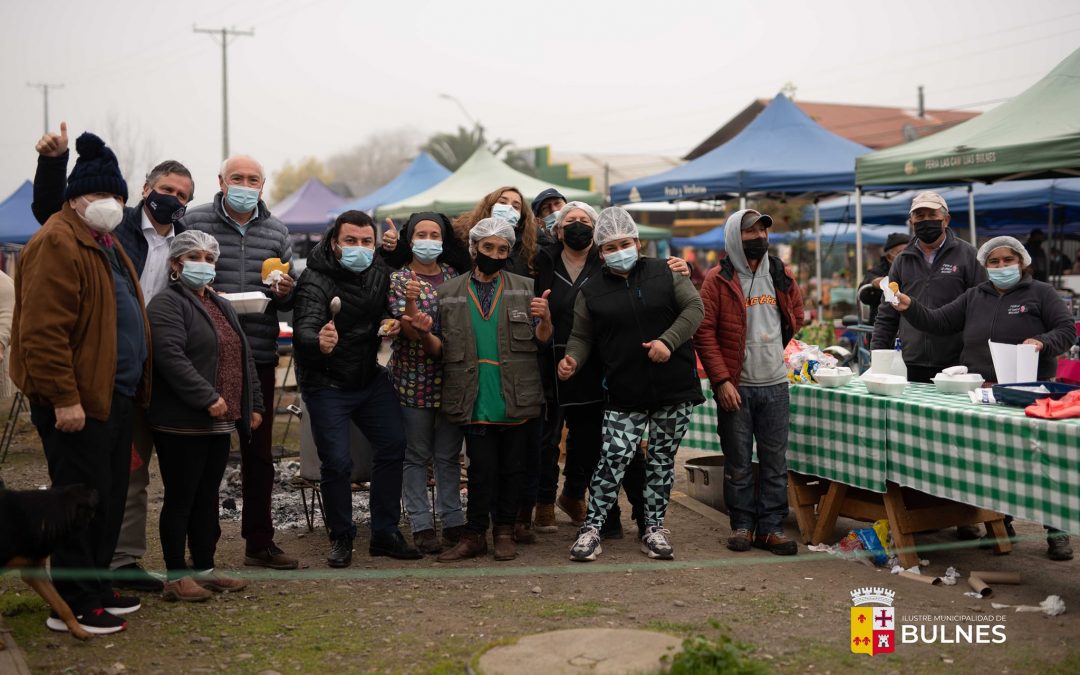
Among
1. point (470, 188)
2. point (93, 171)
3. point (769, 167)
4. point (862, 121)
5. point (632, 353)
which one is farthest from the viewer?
point (862, 121)

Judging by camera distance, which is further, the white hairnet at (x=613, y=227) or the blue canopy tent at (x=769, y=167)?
the blue canopy tent at (x=769, y=167)

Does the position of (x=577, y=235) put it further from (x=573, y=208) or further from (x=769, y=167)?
(x=769, y=167)

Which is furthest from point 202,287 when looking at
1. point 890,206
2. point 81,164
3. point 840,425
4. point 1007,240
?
point 890,206

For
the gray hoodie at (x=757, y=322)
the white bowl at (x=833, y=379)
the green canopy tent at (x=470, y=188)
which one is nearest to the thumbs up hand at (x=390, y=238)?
the gray hoodie at (x=757, y=322)

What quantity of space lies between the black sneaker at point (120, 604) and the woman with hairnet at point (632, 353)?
7.46ft

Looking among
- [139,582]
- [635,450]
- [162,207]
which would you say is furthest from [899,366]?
[139,582]

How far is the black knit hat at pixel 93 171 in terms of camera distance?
14.2 feet

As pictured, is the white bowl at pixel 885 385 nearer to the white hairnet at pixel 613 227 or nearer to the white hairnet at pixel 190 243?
the white hairnet at pixel 613 227

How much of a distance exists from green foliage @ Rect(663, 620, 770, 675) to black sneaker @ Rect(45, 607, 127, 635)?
2.39 metres

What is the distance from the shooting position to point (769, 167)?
14.4 m

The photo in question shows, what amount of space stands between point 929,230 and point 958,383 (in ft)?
4.91

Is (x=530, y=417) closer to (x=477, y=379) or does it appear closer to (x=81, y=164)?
(x=477, y=379)

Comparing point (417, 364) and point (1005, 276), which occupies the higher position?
point (1005, 276)

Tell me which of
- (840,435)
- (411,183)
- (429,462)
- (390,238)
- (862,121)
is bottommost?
(429,462)
